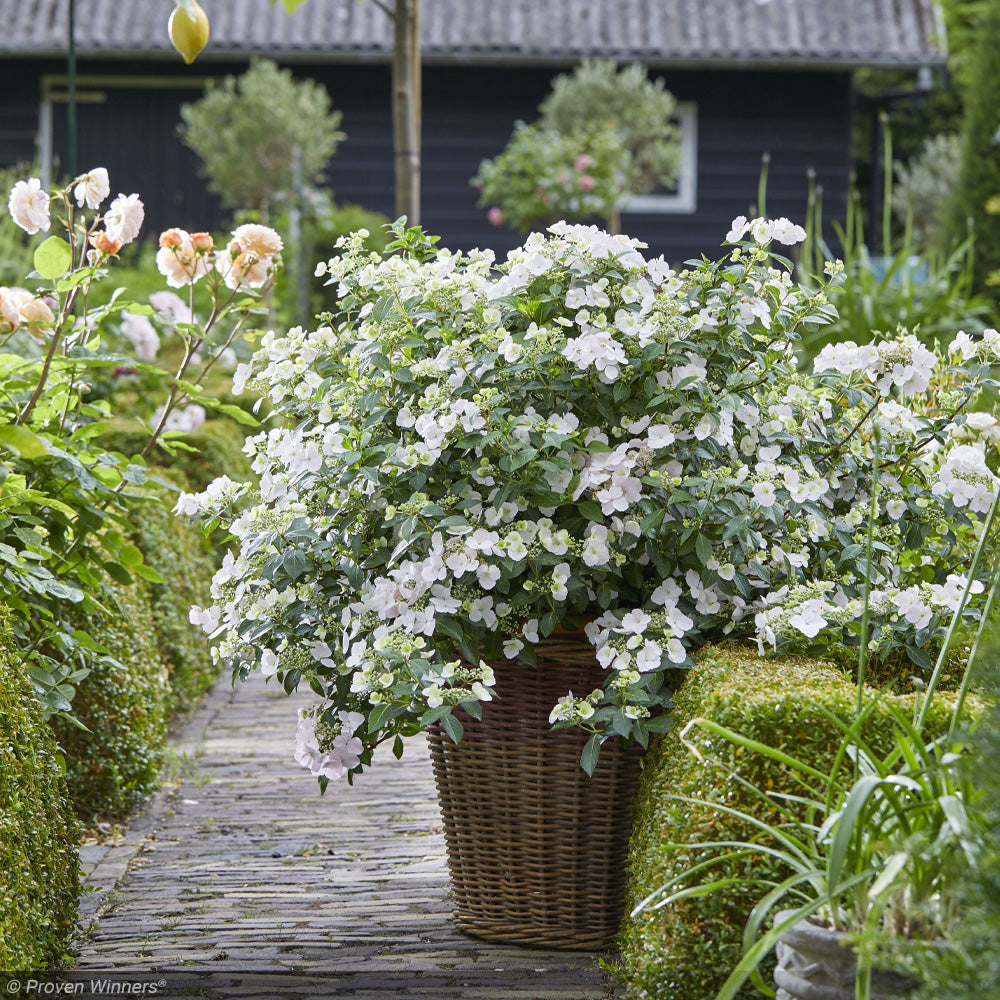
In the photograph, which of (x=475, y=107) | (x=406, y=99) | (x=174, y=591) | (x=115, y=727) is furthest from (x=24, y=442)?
(x=475, y=107)

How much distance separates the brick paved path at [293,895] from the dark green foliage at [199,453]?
1588 millimetres

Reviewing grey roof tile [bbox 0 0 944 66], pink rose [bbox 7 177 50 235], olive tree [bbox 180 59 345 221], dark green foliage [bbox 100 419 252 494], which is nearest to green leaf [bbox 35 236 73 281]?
pink rose [bbox 7 177 50 235]

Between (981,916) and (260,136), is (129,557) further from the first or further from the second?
(260,136)

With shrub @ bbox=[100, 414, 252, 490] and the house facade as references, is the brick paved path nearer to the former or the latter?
shrub @ bbox=[100, 414, 252, 490]

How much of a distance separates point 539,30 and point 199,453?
8.31m

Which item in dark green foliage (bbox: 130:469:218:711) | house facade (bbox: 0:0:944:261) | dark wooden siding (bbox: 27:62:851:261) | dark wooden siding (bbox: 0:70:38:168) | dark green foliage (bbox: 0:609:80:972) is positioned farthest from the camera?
dark wooden siding (bbox: 0:70:38:168)

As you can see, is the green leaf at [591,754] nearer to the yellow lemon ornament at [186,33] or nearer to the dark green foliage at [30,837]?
the dark green foliage at [30,837]

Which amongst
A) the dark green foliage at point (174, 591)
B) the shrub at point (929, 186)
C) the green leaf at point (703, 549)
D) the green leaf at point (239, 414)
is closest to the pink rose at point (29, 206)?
the green leaf at point (239, 414)

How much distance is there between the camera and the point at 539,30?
12266 millimetres

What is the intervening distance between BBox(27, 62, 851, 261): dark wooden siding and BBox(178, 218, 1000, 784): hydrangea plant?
1031 cm

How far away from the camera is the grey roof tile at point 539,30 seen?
38.9ft

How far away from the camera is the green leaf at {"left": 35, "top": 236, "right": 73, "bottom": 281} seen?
2.79 m

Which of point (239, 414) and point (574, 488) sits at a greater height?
point (239, 414)

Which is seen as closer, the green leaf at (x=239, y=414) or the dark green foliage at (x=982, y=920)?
the dark green foliage at (x=982, y=920)
